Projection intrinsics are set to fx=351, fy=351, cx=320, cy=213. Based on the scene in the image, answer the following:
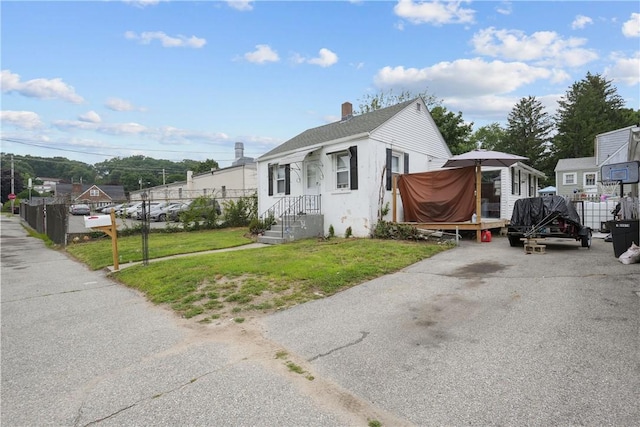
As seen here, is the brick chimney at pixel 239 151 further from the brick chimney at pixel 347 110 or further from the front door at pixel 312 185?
the front door at pixel 312 185

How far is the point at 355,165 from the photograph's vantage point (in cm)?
1266

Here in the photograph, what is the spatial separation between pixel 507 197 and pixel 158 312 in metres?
15.0

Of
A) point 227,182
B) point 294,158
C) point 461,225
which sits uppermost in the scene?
point 227,182

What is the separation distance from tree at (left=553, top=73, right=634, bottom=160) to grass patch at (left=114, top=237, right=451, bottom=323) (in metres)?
45.1

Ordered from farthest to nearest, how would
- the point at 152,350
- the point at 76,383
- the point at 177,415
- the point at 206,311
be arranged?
the point at 206,311 < the point at 152,350 < the point at 76,383 < the point at 177,415

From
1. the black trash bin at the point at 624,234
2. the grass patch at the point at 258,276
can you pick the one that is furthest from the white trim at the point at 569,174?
the grass patch at the point at 258,276

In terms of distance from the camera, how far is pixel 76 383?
3.14 meters

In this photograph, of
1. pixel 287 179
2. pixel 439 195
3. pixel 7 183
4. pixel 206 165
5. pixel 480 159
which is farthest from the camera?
pixel 206 165

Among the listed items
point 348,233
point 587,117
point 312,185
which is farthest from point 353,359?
point 587,117

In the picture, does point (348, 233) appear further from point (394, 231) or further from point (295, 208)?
point (295, 208)

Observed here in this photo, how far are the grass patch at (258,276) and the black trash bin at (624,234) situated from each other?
378 cm

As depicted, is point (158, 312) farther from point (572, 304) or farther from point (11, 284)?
point (572, 304)

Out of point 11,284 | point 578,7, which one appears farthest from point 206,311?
point 578,7

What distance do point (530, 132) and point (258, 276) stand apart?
5179 cm
